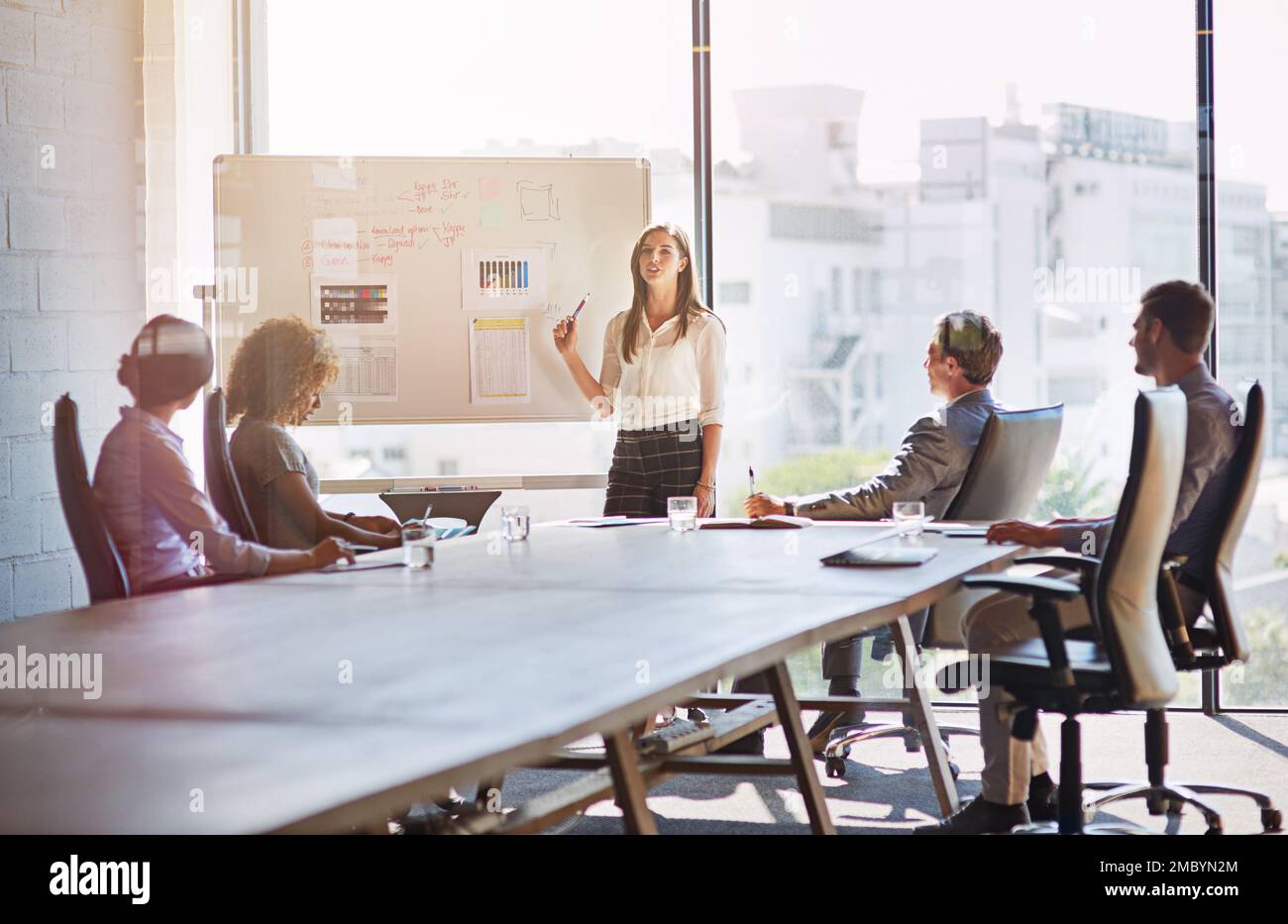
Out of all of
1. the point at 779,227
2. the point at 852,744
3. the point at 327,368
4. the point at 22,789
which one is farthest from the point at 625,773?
the point at 779,227

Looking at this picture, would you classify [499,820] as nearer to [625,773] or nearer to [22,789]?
[625,773]

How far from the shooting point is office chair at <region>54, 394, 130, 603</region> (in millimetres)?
2703

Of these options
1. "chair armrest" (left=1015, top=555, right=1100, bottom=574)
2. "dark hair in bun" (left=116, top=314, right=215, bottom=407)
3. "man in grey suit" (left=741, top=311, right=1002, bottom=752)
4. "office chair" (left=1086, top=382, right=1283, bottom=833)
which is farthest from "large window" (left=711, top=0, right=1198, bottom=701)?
"chair armrest" (left=1015, top=555, right=1100, bottom=574)

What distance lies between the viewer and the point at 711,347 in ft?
15.3

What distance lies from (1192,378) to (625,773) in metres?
2.03

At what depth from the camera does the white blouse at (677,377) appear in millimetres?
4648

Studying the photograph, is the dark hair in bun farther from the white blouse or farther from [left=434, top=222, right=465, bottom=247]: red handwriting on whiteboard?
the white blouse

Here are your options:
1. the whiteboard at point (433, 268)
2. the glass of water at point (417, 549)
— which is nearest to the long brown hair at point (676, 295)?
the whiteboard at point (433, 268)

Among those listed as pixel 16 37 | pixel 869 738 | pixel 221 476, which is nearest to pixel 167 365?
pixel 221 476

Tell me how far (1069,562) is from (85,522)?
6.65ft

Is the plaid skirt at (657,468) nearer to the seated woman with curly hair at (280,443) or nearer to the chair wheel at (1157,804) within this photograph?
the seated woman with curly hair at (280,443)

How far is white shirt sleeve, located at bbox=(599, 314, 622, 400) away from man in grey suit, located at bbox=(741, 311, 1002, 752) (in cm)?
113

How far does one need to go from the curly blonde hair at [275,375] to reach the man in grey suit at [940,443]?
4.28 feet

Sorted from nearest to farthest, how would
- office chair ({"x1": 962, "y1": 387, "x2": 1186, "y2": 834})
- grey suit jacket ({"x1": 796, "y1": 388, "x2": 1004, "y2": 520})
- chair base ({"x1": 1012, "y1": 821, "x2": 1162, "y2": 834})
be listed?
1. office chair ({"x1": 962, "y1": 387, "x2": 1186, "y2": 834})
2. chair base ({"x1": 1012, "y1": 821, "x2": 1162, "y2": 834})
3. grey suit jacket ({"x1": 796, "y1": 388, "x2": 1004, "y2": 520})
